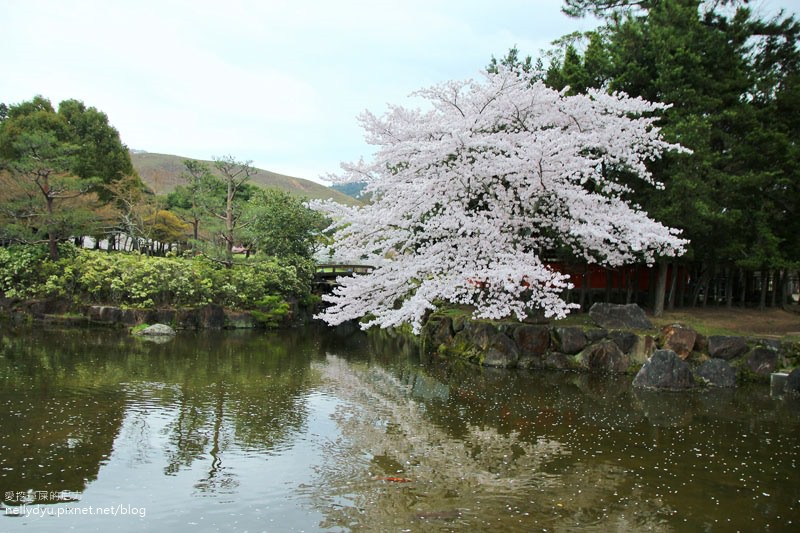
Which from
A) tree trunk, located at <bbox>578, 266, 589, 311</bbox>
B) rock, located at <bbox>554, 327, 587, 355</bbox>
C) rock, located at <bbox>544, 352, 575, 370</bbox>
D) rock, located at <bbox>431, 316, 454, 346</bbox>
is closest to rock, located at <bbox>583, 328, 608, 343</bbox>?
rock, located at <bbox>554, 327, 587, 355</bbox>

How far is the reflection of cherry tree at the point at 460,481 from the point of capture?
5.93 m

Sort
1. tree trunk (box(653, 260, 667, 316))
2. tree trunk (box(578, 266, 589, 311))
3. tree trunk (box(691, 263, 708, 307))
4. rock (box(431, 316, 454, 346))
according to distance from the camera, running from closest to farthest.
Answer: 1. tree trunk (box(653, 260, 667, 316))
2. rock (box(431, 316, 454, 346))
3. tree trunk (box(578, 266, 589, 311))
4. tree trunk (box(691, 263, 708, 307))

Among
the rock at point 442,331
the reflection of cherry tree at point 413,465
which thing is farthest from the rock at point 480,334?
the reflection of cherry tree at point 413,465

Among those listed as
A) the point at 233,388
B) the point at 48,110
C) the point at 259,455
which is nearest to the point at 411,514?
the point at 259,455

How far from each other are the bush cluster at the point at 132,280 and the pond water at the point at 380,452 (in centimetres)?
869

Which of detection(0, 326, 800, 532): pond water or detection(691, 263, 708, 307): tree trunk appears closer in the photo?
detection(0, 326, 800, 532): pond water

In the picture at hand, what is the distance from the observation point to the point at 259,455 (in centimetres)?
768

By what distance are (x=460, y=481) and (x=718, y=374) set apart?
27.6 ft

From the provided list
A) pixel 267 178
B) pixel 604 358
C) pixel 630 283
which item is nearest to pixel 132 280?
pixel 604 358

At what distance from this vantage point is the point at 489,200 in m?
13.7

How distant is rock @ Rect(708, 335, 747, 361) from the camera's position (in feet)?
43.4

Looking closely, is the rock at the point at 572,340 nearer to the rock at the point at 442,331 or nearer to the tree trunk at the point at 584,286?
the tree trunk at the point at 584,286

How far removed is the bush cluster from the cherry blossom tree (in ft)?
34.6

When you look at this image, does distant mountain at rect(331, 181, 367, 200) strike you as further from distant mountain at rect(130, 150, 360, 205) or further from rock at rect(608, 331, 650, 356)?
rock at rect(608, 331, 650, 356)
